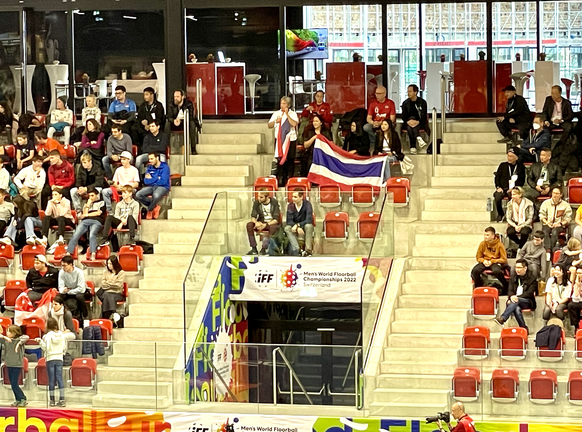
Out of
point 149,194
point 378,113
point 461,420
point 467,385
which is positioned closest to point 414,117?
point 378,113

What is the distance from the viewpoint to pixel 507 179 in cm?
1828

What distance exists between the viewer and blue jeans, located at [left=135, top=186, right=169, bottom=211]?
1898cm

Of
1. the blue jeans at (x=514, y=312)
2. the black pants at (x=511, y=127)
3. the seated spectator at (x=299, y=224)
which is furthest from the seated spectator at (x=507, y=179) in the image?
the seated spectator at (x=299, y=224)

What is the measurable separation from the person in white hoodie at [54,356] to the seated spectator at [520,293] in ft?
17.4

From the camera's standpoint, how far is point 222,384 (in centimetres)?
1470

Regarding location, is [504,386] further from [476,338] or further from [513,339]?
[476,338]

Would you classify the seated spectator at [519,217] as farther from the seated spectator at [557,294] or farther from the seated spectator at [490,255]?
the seated spectator at [557,294]

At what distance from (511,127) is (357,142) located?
2.40 m

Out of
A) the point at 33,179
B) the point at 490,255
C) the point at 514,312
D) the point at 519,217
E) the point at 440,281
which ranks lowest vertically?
the point at 514,312

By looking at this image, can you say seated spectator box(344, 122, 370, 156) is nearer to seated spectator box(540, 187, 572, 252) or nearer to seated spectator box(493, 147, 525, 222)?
seated spectator box(493, 147, 525, 222)

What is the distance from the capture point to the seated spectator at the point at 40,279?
1711cm

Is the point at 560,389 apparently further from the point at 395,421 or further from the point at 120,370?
the point at 120,370

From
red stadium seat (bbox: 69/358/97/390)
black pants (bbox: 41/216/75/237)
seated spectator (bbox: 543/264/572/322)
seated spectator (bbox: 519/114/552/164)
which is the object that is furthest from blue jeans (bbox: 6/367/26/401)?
seated spectator (bbox: 519/114/552/164)

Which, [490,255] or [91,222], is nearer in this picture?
[490,255]
